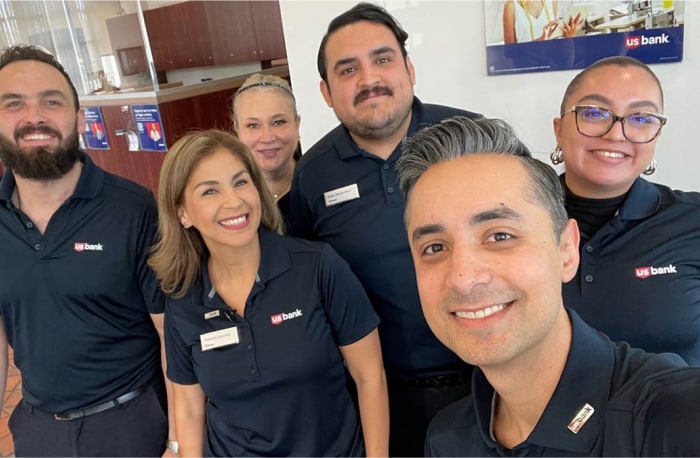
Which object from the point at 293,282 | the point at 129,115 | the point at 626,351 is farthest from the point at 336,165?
the point at 129,115

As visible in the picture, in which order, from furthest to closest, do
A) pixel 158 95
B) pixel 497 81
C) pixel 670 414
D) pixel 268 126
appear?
1. pixel 158 95
2. pixel 497 81
3. pixel 268 126
4. pixel 670 414

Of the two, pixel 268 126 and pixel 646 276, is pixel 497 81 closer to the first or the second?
pixel 268 126

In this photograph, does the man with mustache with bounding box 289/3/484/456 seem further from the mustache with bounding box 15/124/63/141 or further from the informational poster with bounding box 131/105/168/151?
the informational poster with bounding box 131/105/168/151

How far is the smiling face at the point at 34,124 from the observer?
1857mm

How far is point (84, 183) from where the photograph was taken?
1.91m

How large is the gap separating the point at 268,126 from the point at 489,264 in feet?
5.02

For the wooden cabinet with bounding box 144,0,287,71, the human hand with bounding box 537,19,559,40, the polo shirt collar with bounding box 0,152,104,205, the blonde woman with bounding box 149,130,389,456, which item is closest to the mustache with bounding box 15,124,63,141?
the polo shirt collar with bounding box 0,152,104,205

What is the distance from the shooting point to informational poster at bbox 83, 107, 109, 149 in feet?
18.8

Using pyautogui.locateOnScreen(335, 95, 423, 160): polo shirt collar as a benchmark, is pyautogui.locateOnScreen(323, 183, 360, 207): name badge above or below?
below

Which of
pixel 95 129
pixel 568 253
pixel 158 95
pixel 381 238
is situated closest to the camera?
pixel 568 253

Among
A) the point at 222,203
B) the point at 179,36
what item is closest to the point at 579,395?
the point at 222,203

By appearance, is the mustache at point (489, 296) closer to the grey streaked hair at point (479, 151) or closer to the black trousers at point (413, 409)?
the grey streaked hair at point (479, 151)

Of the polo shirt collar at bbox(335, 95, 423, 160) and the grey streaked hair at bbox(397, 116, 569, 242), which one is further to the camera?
the polo shirt collar at bbox(335, 95, 423, 160)

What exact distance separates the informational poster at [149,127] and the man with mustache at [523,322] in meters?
4.66
